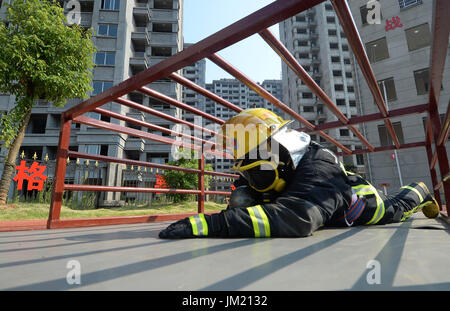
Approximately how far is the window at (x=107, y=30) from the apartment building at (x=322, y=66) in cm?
2056

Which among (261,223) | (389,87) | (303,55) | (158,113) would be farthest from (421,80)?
(303,55)

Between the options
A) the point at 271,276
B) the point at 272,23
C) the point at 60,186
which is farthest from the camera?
the point at 60,186

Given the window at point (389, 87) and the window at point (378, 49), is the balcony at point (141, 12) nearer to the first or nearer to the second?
the window at point (378, 49)

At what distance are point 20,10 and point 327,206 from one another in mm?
6556

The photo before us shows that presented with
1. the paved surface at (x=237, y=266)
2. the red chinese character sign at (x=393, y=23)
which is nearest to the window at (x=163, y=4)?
the red chinese character sign at (x=393, y=23)

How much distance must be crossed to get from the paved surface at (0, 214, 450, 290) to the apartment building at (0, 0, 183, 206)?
37.4 feet

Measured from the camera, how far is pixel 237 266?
61 cm

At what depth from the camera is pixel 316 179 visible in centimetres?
118

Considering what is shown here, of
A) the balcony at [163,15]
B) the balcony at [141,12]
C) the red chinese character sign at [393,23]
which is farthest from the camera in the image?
the balcony at [163,15]

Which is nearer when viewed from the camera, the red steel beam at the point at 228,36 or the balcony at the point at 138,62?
the red steel beam at the point at 228,36

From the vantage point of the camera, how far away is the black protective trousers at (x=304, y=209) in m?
1.05

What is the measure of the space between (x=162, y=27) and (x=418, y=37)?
15378mm
